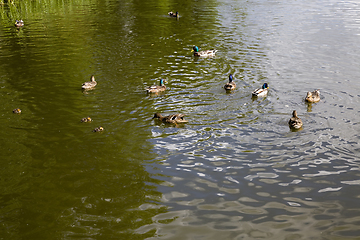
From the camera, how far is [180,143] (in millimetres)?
12719

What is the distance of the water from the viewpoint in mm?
9055

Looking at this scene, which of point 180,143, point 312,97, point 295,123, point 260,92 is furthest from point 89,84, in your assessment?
point 312,97

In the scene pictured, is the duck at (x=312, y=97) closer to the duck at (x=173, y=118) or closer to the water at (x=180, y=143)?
the water at (x=180, y=143)

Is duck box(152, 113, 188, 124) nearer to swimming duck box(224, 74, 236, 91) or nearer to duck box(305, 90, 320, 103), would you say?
swimming duck box(224, 74, 236, 91)

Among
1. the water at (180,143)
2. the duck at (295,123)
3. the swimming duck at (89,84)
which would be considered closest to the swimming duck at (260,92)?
the water at (180,143)

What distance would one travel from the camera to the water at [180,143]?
29.7 feet

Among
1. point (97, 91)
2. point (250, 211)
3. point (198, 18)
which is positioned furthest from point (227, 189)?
point (198, 18)

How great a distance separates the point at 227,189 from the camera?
33.3 ft

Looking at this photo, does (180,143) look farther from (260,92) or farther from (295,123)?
(260,92)

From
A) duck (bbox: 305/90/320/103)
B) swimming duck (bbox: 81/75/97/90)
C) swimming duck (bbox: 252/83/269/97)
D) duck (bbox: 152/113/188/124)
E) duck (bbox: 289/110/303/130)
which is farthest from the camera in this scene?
swimming duck (bbox: 81/75/97/90)

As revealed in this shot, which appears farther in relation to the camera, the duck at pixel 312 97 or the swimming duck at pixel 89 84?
the swimming duck at pixel 89 84

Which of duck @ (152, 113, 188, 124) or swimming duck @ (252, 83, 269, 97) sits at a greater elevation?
swimming duck @ (252, 83, 269, 97)

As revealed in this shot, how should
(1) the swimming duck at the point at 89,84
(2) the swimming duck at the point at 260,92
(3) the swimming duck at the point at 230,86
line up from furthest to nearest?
(1) the swimming duck at the point at 89,84 < (3) the swimming duck at the point at 230,86 < (2) the swimming duck at the point at 260,92

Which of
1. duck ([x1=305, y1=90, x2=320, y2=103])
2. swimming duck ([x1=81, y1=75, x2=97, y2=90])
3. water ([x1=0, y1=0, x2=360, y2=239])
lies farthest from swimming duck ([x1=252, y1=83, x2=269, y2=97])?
swimming duck ([x1=81, y1=75, x2=97, y2=90])
